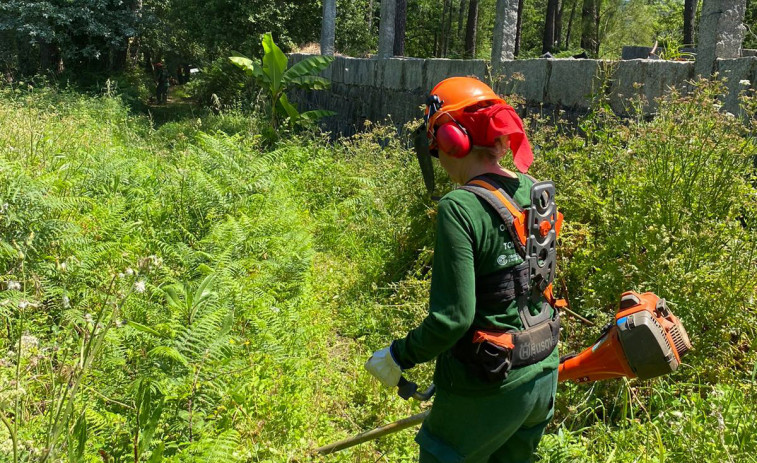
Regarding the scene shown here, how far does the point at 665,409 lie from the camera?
3.37 meters

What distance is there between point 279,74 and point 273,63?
25 cm

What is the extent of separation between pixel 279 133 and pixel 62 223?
7.94 m

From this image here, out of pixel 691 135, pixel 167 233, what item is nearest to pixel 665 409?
pixel 691 135

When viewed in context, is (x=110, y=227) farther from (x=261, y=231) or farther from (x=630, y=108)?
(x=630, y=108)

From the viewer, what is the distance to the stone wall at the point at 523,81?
5.61m

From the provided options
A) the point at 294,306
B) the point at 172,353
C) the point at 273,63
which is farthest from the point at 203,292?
the point at 273,63

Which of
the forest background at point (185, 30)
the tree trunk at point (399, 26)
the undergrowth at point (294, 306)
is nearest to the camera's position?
the undergrowth at point (294, 306)

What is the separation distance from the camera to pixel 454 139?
7.53 feet

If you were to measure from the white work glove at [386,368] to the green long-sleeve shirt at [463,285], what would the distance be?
3 centimetres

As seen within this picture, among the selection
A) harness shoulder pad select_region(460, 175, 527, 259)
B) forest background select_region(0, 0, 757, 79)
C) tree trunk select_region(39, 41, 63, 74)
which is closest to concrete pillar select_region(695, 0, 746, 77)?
harness shoulder pad select_region(460, 175, 527, 259)

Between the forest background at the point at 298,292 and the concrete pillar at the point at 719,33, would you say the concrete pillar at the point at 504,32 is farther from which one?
the concrete pillar at the point at 719,33

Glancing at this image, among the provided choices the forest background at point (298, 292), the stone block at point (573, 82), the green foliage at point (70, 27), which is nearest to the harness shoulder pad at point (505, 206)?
the forest background at point (298, 292)

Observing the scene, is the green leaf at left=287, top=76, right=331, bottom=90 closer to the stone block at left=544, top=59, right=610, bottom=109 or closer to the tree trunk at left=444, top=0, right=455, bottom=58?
the stone block at left=544, top=59, right=610, bottom=109

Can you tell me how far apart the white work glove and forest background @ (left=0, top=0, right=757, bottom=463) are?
2.63ft
